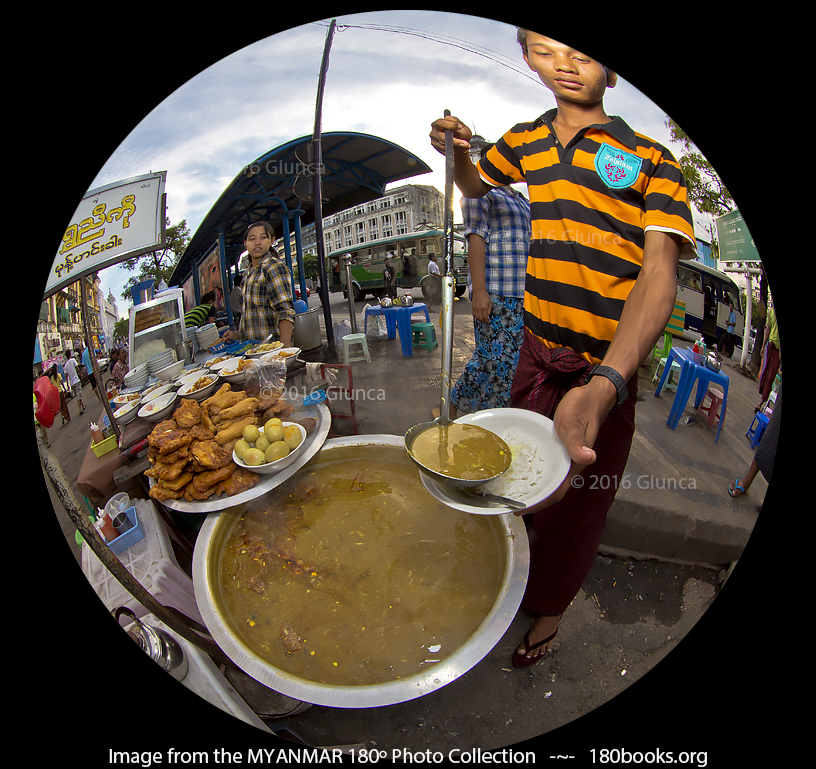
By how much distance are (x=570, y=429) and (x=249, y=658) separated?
1424 mm

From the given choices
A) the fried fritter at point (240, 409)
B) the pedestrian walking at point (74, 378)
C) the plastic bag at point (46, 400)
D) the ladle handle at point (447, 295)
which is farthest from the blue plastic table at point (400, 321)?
the plastic bag at point (46, 400)

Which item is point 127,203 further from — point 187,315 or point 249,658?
point 249,658

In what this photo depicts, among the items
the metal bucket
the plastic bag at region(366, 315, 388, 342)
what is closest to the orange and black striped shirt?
the plastic bag at region(366, 315, 388, 342)

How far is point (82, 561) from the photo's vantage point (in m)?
1.64

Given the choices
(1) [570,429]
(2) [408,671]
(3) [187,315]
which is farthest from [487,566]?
(3) [187,315]

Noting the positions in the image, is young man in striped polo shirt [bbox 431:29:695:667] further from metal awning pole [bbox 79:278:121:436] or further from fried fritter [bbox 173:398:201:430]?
metal awning pole [bbox 79:278:121:436]

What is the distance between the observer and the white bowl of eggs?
59.2 inches

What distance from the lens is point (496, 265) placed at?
144 centimetres

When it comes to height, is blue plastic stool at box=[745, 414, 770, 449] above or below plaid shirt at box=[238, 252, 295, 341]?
below

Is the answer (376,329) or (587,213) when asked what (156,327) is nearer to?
(376,329)

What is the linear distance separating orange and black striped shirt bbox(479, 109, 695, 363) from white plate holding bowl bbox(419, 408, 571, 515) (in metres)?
0.33

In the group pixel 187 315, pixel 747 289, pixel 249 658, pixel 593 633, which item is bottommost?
pixel 593 633

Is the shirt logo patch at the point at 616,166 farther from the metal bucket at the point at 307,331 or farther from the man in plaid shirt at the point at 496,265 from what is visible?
the metal bucket at the point at 307,331

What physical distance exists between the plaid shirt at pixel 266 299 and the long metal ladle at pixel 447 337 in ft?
2.24
